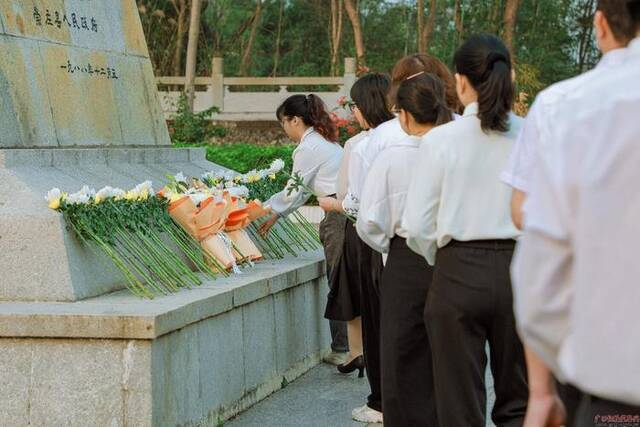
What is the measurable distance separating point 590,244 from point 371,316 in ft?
15.5

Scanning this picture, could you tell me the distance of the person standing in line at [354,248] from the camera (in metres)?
6.53

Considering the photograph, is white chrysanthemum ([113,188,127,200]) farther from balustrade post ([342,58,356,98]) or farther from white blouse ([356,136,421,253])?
balustrade post ([342,58,356,98])

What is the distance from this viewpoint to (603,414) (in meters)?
3.37

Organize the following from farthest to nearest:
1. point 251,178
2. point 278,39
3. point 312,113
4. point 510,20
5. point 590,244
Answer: point 278,39 < point 510,20 < point 251,178 < point 312,113 < point 590,244

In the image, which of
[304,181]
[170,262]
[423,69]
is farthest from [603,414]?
[304,181]

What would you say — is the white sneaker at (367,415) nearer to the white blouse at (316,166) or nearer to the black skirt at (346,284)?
the black skirt at (346,284)

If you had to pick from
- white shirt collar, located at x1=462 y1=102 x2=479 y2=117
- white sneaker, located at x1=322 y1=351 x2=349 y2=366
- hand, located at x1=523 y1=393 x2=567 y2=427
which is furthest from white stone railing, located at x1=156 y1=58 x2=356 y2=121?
hand, located at x1=523 y1=393 x2=567 y2=427

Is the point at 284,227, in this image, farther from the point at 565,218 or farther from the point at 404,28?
the point at 404,28

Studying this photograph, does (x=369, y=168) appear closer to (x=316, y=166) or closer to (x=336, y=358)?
(x=316, y=166)

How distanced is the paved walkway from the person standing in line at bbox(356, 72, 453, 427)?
3.76 ft

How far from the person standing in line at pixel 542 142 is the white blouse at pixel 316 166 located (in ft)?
13.6

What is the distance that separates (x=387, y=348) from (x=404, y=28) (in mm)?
36477

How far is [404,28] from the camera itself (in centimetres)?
4109

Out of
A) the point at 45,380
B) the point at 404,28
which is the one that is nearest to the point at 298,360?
the point at 45,380
